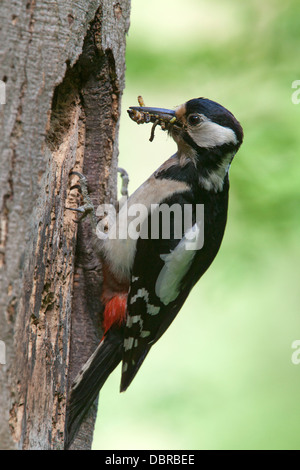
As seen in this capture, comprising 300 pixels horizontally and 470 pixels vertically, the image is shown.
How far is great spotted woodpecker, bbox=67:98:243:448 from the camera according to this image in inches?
122

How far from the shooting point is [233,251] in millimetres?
3898

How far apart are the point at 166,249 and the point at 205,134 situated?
0.60 meters

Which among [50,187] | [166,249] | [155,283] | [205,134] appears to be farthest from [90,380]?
[205,134]

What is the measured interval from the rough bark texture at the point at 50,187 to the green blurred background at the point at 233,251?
33.5 inches

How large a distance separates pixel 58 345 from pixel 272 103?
1.95 metres

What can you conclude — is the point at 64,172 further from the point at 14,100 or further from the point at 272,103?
the point at 272,103

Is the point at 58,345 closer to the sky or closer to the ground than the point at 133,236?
closer to the ground

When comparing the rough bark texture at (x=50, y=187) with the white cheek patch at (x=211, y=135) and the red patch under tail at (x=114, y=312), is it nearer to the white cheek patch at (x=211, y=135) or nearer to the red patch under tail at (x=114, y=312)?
the red patch under tail at (x=114, y=312)

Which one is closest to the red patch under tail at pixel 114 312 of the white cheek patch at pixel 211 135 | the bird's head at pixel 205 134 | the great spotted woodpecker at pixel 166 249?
the great spotted woodpecker at pixel 166 249

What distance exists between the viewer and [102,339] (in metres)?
3.07

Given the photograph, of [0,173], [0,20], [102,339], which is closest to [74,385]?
[102,339]

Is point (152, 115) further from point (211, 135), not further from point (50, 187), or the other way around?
point (50, 187)

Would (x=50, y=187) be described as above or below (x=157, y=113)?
below
